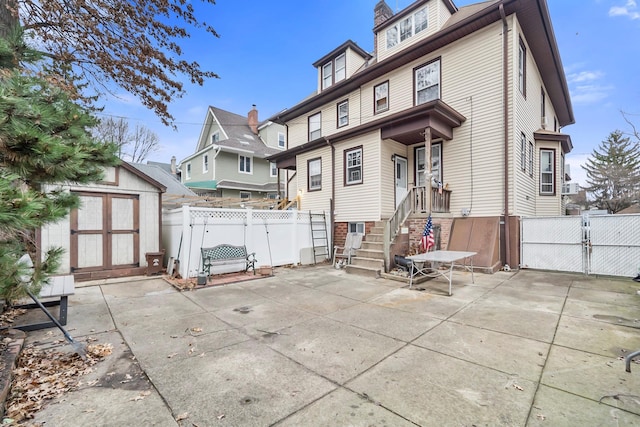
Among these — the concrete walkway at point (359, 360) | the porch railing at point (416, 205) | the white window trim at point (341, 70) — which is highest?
the white window trim at point (341, 70)

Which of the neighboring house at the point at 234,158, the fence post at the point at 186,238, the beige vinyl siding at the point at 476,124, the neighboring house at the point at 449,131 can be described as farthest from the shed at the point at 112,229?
the neighboring house at the point at 234,158

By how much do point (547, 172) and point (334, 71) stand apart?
417 inches

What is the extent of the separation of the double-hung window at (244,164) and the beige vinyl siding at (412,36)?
12.3 metres

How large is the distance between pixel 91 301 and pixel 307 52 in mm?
15517

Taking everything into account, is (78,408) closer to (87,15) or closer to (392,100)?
(87,15)

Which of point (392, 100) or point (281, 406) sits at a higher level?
point (392, 100)

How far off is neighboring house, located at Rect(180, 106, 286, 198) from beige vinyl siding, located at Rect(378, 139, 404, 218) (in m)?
9.68

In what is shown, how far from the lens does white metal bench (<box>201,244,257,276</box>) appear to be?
7802 mm

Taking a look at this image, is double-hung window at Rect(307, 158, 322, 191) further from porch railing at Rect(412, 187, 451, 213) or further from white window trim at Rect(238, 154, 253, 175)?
white window trim at Rect(238, 154, 253, 175)

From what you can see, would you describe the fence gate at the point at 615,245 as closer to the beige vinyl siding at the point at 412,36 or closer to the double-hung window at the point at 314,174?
the beige vinyl siding at the point at 412,36

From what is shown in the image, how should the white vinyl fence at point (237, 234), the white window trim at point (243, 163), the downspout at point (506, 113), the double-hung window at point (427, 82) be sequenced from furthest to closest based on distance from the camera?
the white window trim at point (243, 163) < the double-hung window at point (427, 82) < the downspout at point (506, 113) < the white vinyl fence at point (237, 234)

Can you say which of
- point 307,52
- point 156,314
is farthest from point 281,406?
point 307,52

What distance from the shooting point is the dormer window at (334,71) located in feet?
44.9

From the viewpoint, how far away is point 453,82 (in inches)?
388
